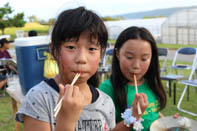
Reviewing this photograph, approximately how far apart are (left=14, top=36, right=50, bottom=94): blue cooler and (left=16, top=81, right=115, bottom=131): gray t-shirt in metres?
1.18

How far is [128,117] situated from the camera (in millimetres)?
1093

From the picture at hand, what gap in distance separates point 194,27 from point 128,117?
44.1ft

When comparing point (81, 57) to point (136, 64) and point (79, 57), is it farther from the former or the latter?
point (136, 64)

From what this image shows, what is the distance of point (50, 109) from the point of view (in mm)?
869

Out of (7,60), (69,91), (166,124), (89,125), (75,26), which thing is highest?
(75,26)

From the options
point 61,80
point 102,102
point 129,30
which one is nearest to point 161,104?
point 129,30

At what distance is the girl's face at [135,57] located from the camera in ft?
4.53

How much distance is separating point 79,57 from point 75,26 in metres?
0.13

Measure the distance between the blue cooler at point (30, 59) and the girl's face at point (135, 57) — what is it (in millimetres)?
867

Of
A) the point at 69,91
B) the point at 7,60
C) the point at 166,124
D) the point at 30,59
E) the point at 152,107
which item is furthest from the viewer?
the point at 7,60

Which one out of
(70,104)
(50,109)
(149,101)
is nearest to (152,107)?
(149,101)

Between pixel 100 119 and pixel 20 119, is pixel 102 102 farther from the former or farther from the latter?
pixel 20 119

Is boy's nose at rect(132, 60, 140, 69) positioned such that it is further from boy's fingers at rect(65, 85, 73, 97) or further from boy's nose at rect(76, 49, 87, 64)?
boy's fingers at rect(65, 85, 73, 97)

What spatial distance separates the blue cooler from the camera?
2.02 metres
